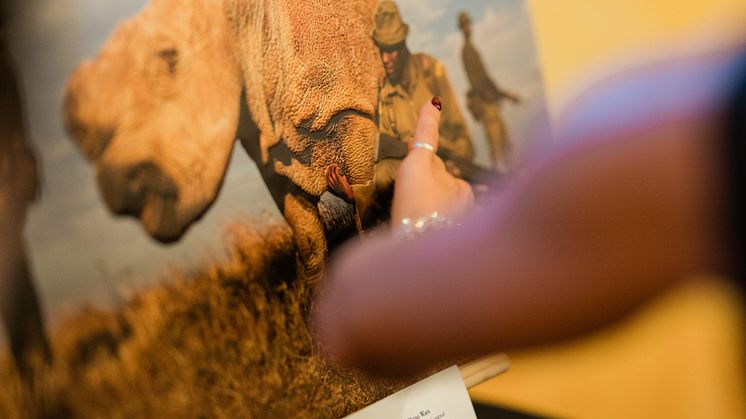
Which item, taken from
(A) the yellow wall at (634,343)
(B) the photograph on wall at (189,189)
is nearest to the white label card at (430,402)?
A: (B) the photograph on wall at (189,189)

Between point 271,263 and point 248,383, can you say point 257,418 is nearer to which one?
point 248,383

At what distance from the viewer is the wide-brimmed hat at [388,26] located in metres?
0.95

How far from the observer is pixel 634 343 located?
1.44m

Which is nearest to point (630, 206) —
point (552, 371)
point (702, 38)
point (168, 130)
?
point (552, 371)

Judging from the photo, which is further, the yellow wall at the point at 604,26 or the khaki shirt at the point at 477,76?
the yellow wall at the point at 604,26

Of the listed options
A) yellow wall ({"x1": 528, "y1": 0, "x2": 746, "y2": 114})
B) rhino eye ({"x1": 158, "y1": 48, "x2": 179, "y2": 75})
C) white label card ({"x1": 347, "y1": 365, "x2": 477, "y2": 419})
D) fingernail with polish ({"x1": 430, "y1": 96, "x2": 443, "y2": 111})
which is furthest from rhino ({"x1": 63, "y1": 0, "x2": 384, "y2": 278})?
yellow wall ({"x1": 528, "y1": 0, "x2": 746, "y2": 114})

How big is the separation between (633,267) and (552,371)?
0.26 meters

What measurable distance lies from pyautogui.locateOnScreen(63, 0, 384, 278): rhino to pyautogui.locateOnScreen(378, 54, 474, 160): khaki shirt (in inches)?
1.3

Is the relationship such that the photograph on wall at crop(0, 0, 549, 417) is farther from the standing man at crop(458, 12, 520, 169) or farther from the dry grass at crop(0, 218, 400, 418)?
the standing man at crop(458, 12, 520, 169)

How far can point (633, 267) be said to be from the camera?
130 cm

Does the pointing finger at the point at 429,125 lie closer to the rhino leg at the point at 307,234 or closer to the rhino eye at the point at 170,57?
the rhino leg at the point at 307,234

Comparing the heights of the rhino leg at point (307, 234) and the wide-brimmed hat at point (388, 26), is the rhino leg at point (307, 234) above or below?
below

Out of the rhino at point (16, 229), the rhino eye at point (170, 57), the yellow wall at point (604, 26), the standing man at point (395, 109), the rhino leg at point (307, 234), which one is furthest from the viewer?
the yellow wall at point (604, 26)

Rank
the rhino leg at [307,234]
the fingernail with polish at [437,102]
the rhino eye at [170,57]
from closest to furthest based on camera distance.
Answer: the rhino eye at [170,57] → the rhino leg at [307,234] → the fingernail with polish at [437,102]
